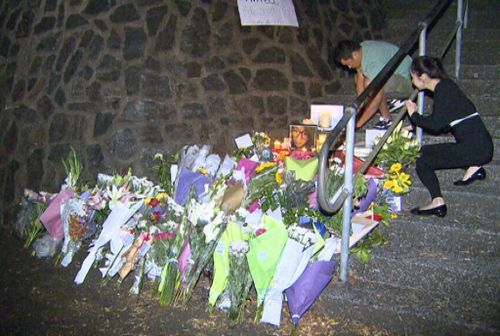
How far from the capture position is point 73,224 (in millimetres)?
4422

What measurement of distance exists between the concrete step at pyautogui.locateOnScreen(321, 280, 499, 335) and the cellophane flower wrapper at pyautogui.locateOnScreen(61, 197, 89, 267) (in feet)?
7.47

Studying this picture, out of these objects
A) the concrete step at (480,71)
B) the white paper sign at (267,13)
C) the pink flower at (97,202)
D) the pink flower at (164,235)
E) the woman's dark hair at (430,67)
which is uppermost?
the white paper sign at (267,13)

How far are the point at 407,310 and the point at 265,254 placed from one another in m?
1.00

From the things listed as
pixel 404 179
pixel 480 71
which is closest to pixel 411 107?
pixel 404 179

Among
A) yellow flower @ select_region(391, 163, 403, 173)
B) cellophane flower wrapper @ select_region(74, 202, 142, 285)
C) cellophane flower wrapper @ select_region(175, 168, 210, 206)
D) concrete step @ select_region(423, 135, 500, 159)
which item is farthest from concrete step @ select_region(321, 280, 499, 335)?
cellophane flower wrapper @ select_region(74, 202, 142, 285)

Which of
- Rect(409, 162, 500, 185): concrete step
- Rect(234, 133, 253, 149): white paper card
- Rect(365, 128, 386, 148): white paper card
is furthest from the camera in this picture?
Rect(234, 133, 253, 149): white paper card

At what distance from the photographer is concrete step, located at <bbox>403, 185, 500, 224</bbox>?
3623mm

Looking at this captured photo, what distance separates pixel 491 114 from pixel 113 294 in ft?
12.1

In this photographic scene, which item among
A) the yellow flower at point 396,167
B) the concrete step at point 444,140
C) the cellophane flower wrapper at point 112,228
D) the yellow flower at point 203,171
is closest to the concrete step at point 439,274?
the yellow flower at point 396,167

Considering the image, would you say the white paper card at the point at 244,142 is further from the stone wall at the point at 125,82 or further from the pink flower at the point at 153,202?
the pink flower at the point at 153,202

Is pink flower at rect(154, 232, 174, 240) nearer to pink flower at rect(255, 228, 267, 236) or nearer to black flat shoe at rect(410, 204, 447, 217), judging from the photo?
pink flower at rect(255, 228, 267, 236)

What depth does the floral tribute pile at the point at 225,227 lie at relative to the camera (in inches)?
137

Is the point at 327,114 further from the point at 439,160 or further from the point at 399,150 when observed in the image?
the point at 439,160

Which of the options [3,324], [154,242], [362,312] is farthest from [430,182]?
[3,324]
